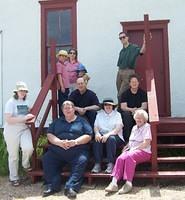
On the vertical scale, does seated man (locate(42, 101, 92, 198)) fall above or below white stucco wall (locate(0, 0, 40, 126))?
below

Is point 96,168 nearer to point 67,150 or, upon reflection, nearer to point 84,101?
point 67,150

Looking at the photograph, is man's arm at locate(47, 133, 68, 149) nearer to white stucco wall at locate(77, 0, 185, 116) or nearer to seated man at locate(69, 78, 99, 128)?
seated man at locate(69, 78, 99, 128)

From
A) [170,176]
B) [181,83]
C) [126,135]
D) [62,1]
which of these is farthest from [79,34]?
[170,176]

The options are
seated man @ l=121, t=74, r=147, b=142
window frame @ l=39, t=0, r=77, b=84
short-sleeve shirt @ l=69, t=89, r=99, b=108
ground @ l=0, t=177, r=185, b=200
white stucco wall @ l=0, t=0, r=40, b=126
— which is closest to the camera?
ground @ l=0, t=177, r=185, b=200

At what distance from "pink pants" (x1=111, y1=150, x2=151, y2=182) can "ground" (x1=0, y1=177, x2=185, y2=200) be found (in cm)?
26

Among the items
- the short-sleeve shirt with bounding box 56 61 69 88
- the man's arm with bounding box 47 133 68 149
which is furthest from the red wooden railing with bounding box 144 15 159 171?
the short-sleeve shirt with bounding box 56 61 69 88

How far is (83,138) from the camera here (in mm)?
6887

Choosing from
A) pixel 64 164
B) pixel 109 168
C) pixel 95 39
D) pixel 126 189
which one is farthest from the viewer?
pixel 95 39

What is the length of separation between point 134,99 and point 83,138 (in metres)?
1.39

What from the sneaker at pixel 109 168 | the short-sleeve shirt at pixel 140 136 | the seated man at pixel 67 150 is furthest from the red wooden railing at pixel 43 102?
the short-sleeve shirt at pixel 140 136

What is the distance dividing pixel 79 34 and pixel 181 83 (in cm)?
260

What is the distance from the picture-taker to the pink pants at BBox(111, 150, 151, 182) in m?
6.49

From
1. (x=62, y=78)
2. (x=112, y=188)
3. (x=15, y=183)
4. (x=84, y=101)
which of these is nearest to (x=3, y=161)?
(x=15, y=183)

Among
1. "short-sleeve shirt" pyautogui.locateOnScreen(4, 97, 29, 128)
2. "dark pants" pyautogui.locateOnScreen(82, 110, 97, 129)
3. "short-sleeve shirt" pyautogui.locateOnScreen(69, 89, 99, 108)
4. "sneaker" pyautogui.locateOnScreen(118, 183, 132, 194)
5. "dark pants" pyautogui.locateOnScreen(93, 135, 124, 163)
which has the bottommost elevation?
"sneaker" pyautogui.locateOnScreen(118, 183, 132, 194)
